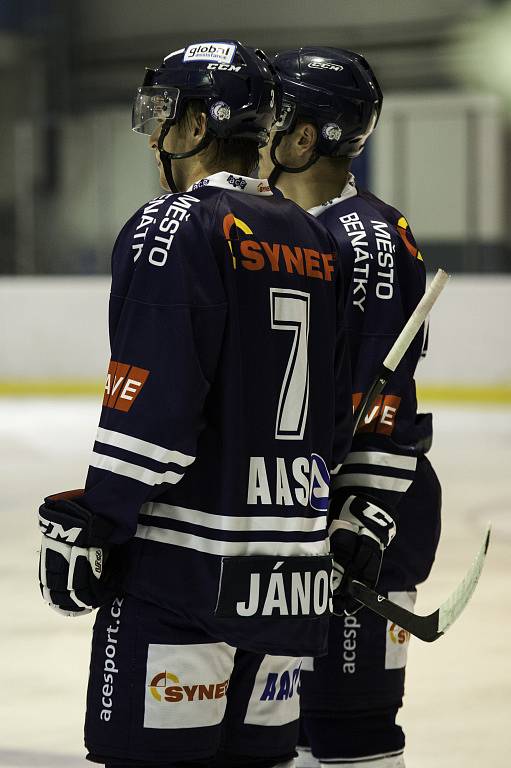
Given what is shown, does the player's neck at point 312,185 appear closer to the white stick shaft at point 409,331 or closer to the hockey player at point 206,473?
the white stick shaft at point 409,331

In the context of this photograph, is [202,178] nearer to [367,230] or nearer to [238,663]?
[367,230]

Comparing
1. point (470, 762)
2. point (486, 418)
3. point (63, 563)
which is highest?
point (63, 563)

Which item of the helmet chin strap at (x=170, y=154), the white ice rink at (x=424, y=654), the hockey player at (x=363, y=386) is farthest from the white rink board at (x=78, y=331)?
the helmet chin strap at (x=170, y=154)

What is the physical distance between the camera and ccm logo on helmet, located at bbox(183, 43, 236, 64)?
1.73 metres

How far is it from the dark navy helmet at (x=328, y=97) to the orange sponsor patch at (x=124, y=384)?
71 cm

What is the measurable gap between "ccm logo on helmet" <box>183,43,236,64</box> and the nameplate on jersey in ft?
2.01

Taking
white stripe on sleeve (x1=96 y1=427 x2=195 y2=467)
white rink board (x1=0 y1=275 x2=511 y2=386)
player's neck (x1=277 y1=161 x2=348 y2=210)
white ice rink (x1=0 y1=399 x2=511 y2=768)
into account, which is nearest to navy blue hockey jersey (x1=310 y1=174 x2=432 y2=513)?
player's neck (x1=277 y1=161 x2=348 y2=210)

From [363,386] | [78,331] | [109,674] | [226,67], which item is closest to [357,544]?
[363,386]

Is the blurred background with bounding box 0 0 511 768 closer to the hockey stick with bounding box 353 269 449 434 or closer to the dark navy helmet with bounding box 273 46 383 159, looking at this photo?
the hockey stick with bounding box 353 269 449 434

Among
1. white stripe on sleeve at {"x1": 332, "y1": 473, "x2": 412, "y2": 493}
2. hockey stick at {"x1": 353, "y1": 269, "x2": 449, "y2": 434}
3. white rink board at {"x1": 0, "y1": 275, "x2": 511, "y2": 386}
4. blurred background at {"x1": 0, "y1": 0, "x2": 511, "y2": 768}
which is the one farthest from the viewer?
white rink board at {"x1": 0, "y1": 275, "x2": 511, "y2": 386}

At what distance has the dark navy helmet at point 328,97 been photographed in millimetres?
2150

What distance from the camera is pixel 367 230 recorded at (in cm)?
208

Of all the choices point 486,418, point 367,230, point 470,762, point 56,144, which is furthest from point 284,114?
point 56,144

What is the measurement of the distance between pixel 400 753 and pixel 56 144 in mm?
8967
